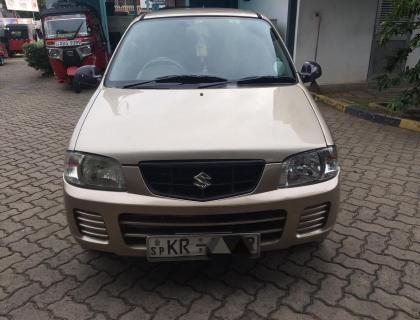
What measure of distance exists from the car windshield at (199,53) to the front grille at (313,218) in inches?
47.1

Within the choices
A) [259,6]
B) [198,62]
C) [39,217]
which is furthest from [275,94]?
[259,6]

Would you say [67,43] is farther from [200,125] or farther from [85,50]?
[200,125]

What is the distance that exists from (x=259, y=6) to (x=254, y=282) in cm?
877

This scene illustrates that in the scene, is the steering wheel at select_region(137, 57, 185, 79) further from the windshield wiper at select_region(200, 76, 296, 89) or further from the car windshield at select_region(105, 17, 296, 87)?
the windshield wiper at select_region(200, 76, 296, 89)

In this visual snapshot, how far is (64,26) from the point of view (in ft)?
33.1

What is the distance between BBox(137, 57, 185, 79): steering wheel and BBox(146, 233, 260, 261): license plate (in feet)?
4.91

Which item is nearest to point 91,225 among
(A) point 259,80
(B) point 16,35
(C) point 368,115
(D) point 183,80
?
(D) point 183,80

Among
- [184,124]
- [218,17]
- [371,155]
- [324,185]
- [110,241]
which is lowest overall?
[371,155]

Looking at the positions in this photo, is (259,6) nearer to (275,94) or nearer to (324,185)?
(275,94)

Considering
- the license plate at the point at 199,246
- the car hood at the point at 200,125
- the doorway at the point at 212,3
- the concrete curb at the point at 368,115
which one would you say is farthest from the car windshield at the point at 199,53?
the doorway at the point at 212,3

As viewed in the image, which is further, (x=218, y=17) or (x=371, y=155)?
(x=371, y=155)

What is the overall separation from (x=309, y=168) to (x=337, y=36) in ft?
22.5

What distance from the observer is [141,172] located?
2.24 metres

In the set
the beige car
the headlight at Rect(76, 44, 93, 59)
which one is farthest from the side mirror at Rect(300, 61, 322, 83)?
the headlight at Rect(76, 44, 93, 59)
